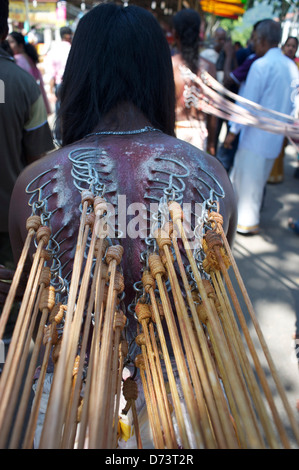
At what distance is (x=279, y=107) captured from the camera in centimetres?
297

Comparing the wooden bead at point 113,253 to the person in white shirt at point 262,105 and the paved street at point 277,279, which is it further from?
the person in white shirt at point 262,105

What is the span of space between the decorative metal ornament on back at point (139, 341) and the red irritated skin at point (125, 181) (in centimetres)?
1

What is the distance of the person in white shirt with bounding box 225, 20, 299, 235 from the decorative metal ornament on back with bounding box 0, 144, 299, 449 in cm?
233

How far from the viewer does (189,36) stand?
8.81 feet

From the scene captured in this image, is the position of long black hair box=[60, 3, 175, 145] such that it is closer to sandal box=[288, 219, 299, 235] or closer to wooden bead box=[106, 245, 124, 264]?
wooden bead box=[106, 245, 124, 264]

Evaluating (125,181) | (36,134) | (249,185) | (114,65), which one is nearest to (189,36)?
(249,185)

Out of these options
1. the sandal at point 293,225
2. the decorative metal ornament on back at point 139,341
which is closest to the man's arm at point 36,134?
the decorative metal ornament on back at point 139,341

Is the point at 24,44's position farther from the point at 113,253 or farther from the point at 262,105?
the point at 113,253

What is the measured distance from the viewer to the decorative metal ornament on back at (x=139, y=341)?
1.88ft

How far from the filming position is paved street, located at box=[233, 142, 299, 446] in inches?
82.4

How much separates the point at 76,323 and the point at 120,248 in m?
0.20

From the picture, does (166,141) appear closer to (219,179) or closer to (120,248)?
(219,179)

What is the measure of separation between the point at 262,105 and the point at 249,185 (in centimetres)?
67
